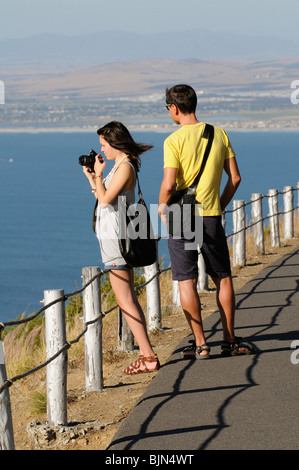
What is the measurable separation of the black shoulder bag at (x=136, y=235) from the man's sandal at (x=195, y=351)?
0.91 m

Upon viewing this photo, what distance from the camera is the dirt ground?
549 centimetres

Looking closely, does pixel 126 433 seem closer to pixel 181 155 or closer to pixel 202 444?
pixel 202 444

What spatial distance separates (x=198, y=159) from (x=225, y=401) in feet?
5.54

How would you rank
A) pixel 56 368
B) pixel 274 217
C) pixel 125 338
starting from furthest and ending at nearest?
pixel 274 217
pixel 125 338
pixel 56 368

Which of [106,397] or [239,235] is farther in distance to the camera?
[239,235]

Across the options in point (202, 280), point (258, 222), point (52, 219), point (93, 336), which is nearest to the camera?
point (93, 336)

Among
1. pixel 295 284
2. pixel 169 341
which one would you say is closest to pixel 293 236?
pixel 295 284

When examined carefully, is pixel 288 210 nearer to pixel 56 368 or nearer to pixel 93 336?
pixel 93 336

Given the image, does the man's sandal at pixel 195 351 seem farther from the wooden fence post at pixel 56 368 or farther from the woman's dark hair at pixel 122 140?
the woman's dark hair at pixel 122 140

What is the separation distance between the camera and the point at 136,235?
241 inches

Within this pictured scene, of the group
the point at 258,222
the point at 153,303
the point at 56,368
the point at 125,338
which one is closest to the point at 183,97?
the point at 56,368

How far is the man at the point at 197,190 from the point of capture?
6.05 m

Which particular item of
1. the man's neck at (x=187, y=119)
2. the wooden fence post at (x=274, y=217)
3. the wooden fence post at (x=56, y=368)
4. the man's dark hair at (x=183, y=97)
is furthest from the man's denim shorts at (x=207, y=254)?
the wooden fence post at (x=274, y=217)

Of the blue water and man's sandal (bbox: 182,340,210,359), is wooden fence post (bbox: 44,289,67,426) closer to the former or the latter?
man's sandal (bbox: 182,340,210,359)
